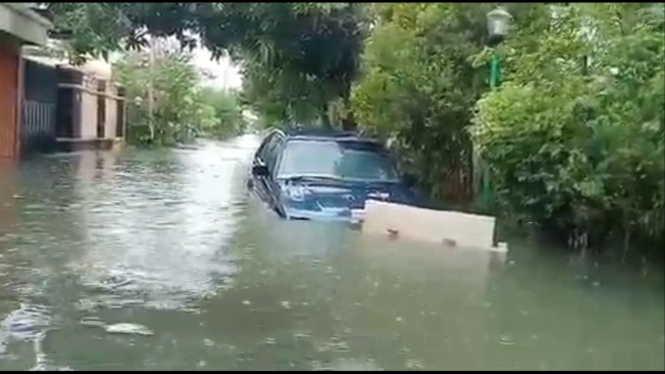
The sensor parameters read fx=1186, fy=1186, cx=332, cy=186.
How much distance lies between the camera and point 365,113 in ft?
52.8

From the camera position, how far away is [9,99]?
28.3 meters

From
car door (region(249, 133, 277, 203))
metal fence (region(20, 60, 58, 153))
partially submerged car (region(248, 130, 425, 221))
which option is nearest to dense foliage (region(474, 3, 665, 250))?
partially submerged car (region(248, 130, 425, 221))

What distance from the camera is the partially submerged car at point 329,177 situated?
44.5ft

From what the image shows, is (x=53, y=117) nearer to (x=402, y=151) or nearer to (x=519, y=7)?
(x=402, y=151)

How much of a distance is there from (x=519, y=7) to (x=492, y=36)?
554cm

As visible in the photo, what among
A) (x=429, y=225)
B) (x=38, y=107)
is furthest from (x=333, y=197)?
(x=38, y=107)

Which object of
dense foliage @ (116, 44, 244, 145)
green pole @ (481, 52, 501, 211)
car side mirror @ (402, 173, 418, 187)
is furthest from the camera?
dense foliage @ (116, 44, 244, 145)

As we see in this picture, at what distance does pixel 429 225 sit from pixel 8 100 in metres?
18.3

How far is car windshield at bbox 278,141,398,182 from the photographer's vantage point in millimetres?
14492

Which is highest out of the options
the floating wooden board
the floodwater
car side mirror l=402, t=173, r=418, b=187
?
car side mirror l=402, t=173, r=418, b=187

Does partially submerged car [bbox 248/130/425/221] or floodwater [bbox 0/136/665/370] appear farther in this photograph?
partially submerged car [bbox 248/130/425/221]

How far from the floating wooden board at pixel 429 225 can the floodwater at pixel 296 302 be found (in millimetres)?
279

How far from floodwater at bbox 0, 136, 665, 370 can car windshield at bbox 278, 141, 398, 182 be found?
0.90 meters

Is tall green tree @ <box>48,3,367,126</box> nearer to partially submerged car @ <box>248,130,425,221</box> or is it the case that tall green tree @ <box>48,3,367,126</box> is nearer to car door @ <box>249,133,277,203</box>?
car door @ <box>249,133,277,203</box>
